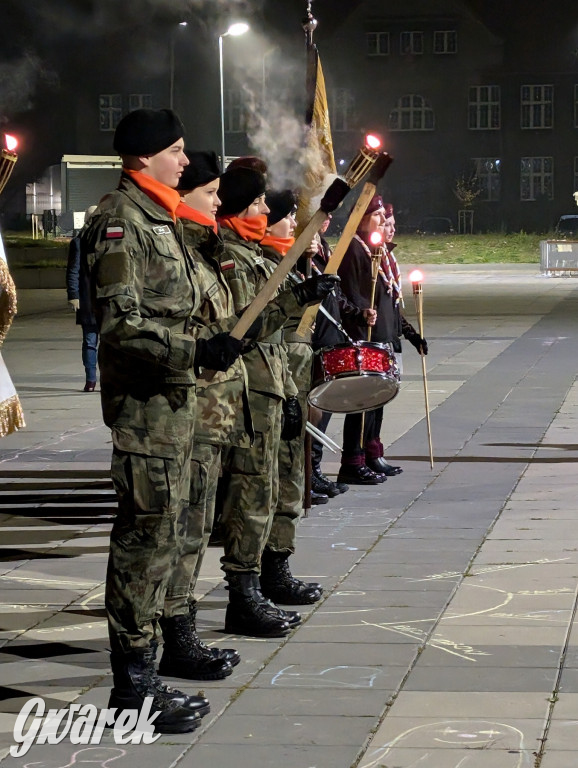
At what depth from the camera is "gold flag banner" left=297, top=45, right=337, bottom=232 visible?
8.01 metres

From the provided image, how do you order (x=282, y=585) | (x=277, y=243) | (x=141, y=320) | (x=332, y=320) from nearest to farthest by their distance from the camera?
1. (x=141, y=320)
2. (x=282, y=585)
3. (x=277, y=243)
4. (x=332, y=320)

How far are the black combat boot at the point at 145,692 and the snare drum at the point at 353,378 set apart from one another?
351 centimetres

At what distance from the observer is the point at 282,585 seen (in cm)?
667

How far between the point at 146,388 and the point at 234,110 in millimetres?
67065

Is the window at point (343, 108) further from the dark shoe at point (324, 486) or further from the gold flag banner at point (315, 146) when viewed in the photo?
the gold flag banner at point (315, 146)

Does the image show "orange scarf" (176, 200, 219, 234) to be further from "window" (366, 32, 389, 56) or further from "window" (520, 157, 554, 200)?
"window" (520, 157, 554, 200)

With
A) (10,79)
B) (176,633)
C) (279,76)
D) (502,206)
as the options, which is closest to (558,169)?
(502,206)

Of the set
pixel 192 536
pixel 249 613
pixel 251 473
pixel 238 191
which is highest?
pixel 238 191

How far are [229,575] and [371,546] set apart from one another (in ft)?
5.77

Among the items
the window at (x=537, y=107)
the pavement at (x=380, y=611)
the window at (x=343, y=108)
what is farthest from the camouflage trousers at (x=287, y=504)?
the window at (x=537, y=107)

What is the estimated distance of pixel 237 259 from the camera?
6227 millimetres

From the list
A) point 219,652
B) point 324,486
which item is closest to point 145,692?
Result: point 219,652

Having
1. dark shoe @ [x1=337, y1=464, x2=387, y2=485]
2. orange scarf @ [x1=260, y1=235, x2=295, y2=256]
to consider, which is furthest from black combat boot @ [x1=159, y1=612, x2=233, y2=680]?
dark shoe @ [x1=337, y1=464, x2=387, y2=485]

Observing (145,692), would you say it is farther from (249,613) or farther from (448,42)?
(448,42)
